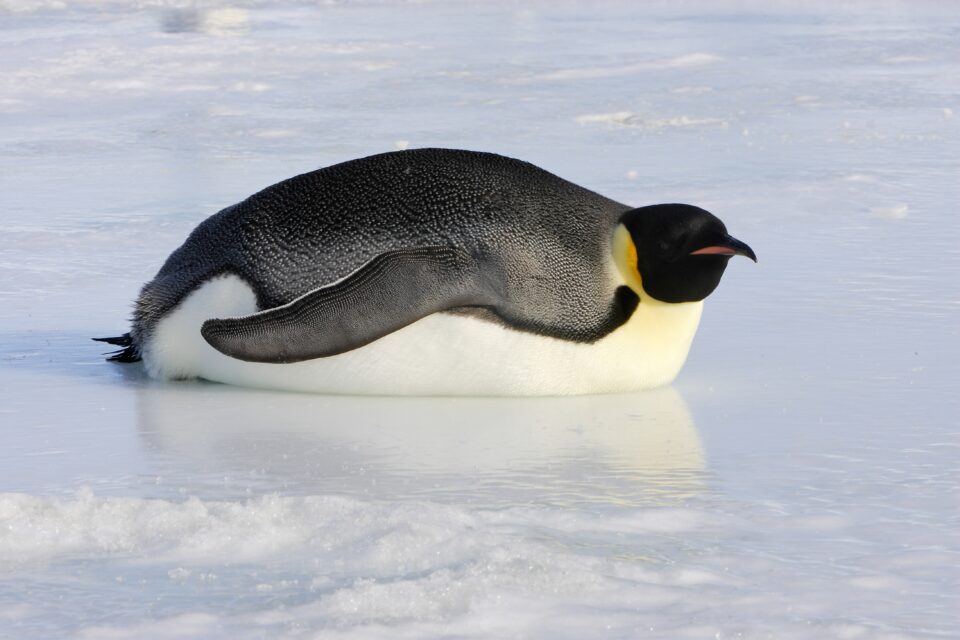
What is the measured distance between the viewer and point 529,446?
3.43 meters

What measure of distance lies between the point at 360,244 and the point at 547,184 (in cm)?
54

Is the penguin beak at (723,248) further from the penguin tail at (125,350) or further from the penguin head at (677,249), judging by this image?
the penguin tail at (125,350)

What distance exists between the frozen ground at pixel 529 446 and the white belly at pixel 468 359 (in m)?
0.06

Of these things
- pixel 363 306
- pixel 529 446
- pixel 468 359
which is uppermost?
pixel 363 306

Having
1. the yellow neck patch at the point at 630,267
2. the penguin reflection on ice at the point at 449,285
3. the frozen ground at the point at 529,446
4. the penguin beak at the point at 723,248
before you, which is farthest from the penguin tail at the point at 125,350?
the penguin beak at the point at 723,248

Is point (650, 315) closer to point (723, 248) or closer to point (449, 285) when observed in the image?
point (723, 248)

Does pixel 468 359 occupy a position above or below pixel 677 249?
below

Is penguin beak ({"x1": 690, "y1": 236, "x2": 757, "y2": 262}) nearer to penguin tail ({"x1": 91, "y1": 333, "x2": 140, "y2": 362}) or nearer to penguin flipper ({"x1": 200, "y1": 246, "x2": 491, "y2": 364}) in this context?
penguin flipper ({"x1": 200, "y1": 246, "x2": 491, "y2": 364})

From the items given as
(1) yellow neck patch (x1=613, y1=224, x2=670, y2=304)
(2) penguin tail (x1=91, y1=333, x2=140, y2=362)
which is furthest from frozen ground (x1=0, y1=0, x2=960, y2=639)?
(1) yellow neck patch (x1=613, y1=224, x2=670, y2=304)

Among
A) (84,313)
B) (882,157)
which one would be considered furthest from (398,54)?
(84,313)

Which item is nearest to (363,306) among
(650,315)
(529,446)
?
(529,446)

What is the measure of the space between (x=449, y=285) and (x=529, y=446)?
0.54 m

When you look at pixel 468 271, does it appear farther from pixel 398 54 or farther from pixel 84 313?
pixel 398 54

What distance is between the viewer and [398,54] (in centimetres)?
1301
